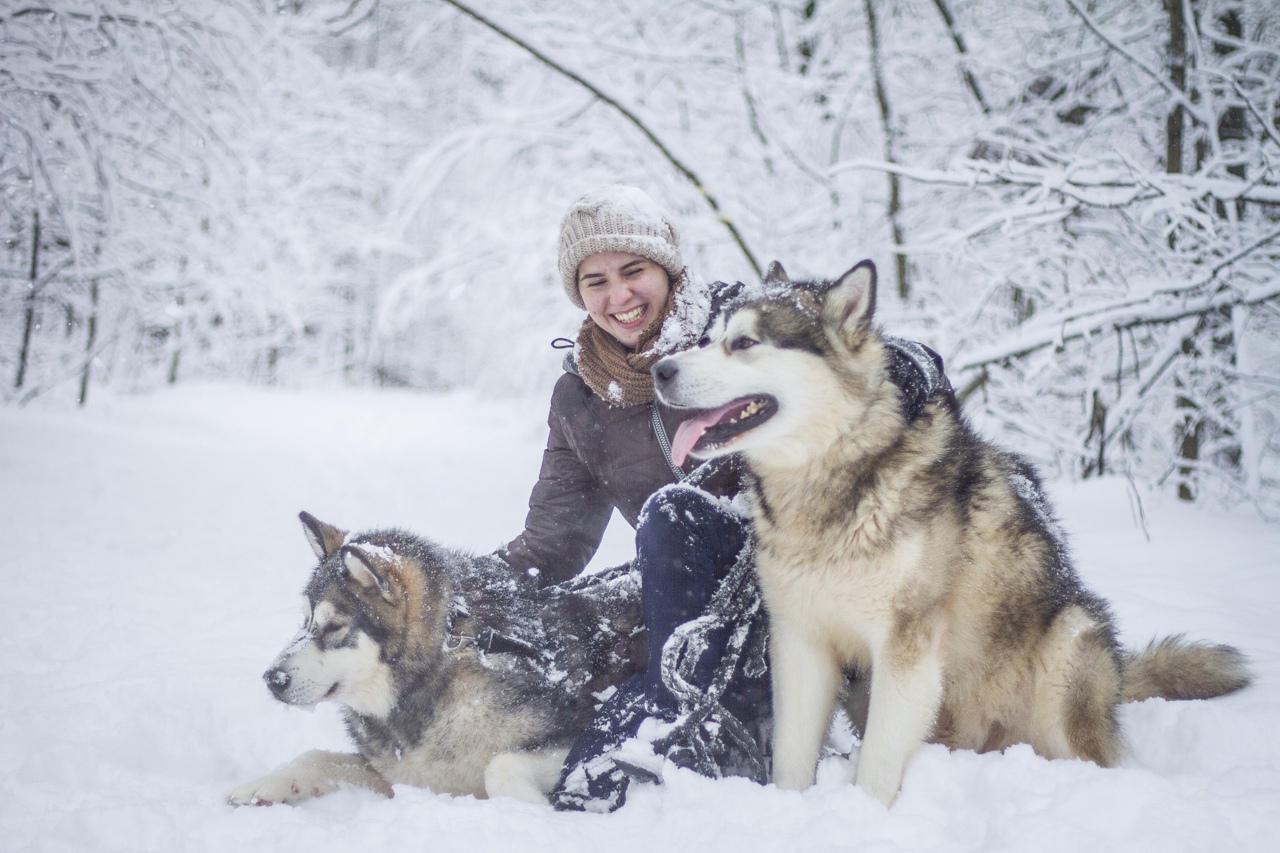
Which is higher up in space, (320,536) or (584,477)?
(584,477)

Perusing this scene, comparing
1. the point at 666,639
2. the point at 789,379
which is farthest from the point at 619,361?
the point at 666,639

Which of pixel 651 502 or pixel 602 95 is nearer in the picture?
pixel 651 502

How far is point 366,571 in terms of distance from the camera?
92.2 inches

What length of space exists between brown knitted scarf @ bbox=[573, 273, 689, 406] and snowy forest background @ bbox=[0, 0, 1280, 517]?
208 cm

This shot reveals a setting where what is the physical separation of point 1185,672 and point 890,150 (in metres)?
5.34

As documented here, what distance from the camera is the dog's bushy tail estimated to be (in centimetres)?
219

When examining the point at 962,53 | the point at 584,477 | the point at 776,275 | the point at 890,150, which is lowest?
the point at 584,477

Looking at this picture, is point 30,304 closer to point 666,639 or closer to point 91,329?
point 91,329

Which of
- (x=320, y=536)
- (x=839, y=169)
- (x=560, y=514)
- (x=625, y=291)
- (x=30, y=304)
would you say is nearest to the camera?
(x=320, y=536)

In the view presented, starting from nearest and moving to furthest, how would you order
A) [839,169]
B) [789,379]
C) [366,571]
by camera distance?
[789,379], [366,571], [839,169]

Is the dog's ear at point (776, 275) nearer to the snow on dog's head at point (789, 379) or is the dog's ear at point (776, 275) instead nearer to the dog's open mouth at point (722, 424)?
the snow on dog's head at point (789, 379)

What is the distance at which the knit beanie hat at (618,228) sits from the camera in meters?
2.67

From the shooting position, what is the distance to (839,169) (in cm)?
415

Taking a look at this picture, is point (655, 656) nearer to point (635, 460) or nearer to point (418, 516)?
point (635, 460)
